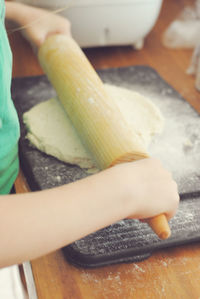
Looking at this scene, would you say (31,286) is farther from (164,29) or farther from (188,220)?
(164,29)

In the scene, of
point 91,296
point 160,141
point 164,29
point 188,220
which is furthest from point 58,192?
point 164,29

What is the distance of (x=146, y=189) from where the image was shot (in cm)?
55

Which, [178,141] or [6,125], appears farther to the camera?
[178,141]

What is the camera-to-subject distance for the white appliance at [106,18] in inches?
46.9

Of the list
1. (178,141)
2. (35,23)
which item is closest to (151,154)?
(178,141)

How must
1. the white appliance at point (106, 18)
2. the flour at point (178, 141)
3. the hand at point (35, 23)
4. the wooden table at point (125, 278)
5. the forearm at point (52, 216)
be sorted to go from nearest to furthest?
the forearm at point (52, 216)
the wooden table at point (125, 278)
the flour at point (178, 141)
the hand at point (35, 23)
the white appliance at point (106, 18)

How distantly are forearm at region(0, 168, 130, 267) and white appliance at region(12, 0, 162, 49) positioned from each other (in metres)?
0.85

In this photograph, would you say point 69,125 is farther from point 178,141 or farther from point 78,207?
point 78,207

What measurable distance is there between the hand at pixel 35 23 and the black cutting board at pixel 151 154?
135 millimetres

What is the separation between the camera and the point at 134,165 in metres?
0.58

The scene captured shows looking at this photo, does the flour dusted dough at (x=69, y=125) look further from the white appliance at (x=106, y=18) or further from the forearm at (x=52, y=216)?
the white appliance at (x=106, y=18)

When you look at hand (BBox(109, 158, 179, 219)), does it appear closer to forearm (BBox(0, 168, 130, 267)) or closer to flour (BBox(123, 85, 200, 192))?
forearm (BBox(0, 168, 130, 267))

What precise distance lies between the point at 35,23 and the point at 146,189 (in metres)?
0.72

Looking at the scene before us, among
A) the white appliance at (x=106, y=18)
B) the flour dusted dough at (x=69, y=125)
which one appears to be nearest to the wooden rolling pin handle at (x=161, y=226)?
the flour dusted dough at (x=69, y=125)
